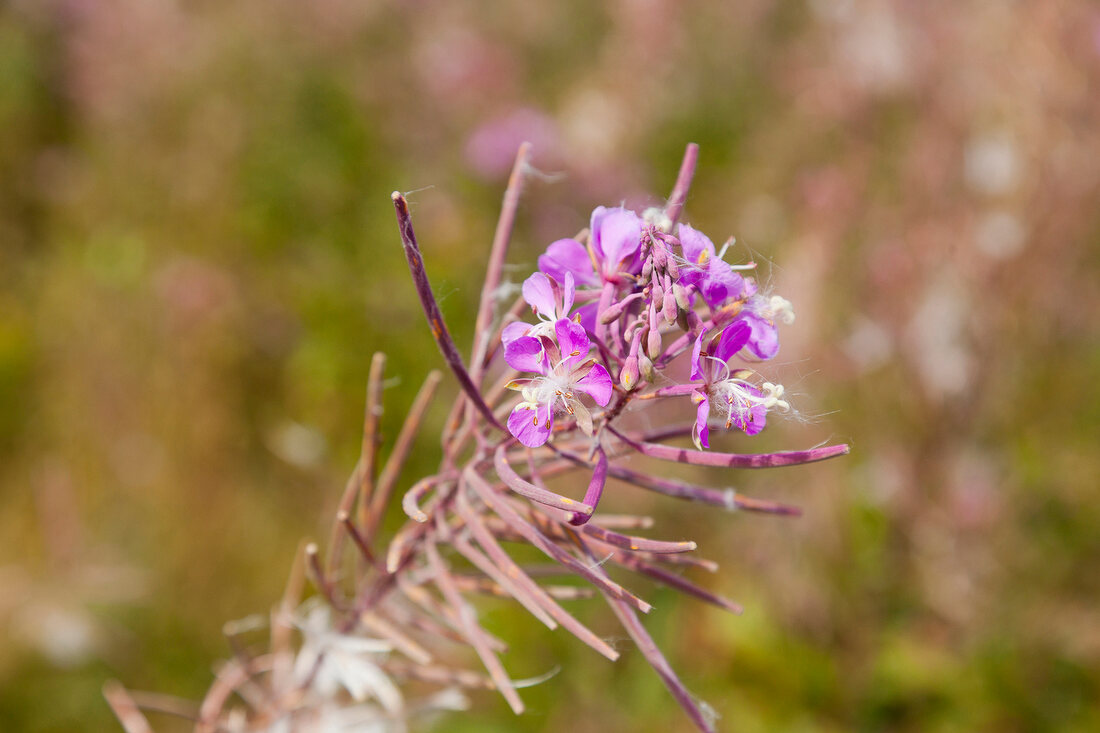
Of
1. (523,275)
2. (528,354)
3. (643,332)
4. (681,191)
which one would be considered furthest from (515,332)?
(523,275)

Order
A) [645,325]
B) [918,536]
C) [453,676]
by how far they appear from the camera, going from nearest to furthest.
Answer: [645,325] < [453,676] < [918,536]

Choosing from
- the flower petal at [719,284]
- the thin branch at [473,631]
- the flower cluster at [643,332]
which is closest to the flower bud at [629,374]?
the flower cluster at [643,332]

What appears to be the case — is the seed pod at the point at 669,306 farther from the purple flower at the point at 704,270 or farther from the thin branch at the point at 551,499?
the thin branch at the point at 551,499

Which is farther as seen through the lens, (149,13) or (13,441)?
(149,13)

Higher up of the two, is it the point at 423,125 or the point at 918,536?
the point at 423,125

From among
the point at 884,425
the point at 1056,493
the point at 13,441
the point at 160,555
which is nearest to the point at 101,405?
the point at 13,441

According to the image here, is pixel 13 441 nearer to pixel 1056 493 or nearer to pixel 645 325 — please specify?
pixel 645 325

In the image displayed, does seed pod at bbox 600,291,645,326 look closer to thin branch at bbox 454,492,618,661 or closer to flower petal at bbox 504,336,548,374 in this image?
flower petal at bbox 504,336,548,374

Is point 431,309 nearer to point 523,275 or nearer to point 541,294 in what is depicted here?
point 541,294
